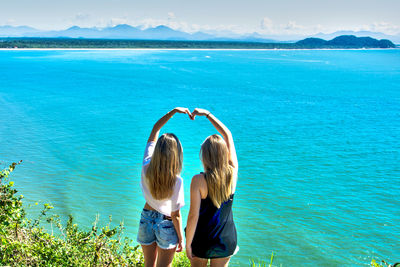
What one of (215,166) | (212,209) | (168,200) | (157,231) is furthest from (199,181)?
(157,231)

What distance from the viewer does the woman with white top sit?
9.36ft

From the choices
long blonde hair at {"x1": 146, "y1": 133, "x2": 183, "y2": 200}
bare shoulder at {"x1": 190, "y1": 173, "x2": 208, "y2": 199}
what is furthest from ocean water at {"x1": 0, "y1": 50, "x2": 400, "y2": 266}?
bare shoulder at {"x1": 190, "y1": 173, "x2": 208, "y2": 199}

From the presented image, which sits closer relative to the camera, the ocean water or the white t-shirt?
the white t-shirt

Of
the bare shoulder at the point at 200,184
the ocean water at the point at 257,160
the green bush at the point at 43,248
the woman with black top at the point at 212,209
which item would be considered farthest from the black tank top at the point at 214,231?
the ocean water at the point at 257,160

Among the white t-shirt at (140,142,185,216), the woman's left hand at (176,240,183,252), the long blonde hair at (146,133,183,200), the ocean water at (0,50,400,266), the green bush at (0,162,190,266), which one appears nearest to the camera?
the long blonde hair at (146,133,183,200)

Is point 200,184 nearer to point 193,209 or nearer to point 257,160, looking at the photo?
point 193,209

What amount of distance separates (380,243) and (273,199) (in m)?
3.01

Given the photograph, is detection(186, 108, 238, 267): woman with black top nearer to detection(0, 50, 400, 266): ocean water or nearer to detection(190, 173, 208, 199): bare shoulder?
detection(190, 173, 208, 199): bare shoulder

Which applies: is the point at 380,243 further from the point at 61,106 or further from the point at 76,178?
the point at 61,106

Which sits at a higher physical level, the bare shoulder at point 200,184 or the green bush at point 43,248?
the bare shoulder at point 200,184

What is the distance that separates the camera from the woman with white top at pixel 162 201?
9.36 ft

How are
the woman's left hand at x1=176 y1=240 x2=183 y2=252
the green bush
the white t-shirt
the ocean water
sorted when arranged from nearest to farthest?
the white t-shirt → the woman's left hand at x1=176 y1=240 x2=183 y2=252 → the green bush → the ocean water

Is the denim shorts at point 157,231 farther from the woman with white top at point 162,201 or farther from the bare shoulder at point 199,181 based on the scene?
the bare shoulder at point 199,181

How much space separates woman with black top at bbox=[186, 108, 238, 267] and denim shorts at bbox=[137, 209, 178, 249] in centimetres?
24
